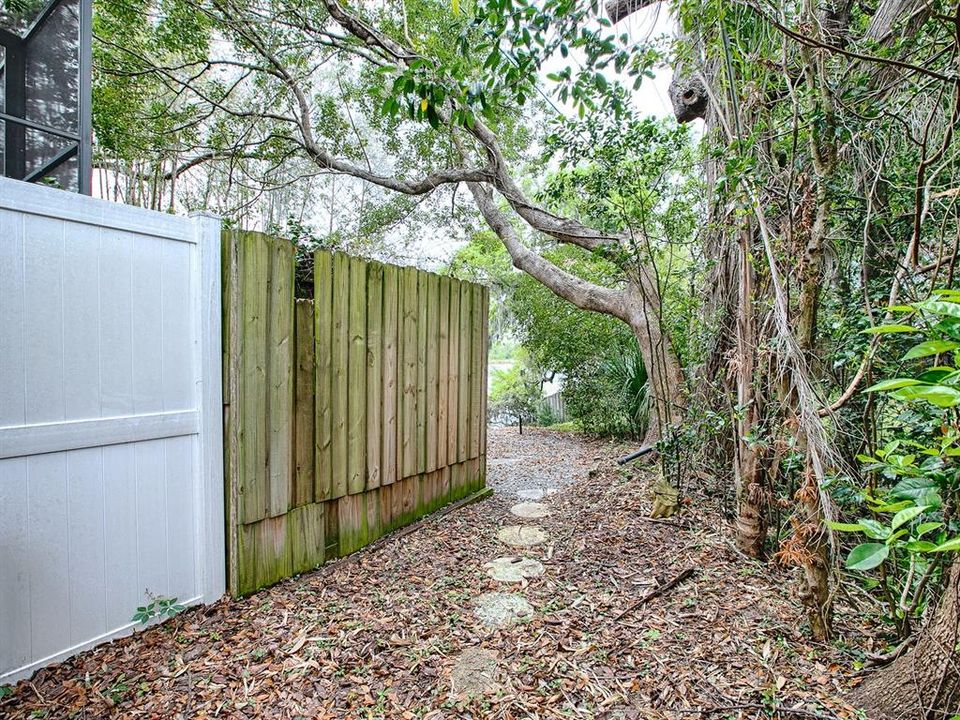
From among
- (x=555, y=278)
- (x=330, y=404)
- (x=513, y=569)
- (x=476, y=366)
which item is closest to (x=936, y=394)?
(x=513, y=569)

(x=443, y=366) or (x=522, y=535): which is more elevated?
(x=443, y=366)

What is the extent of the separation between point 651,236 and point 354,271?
7.79 feet

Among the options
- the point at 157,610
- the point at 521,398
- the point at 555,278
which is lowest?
the point at 157,610

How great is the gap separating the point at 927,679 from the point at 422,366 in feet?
8.89

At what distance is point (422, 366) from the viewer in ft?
10.9

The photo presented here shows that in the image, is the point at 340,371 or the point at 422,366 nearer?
the point at 340,371

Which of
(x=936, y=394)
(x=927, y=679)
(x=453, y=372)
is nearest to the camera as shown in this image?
(x=936, y=394)

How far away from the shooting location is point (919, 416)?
1655mm

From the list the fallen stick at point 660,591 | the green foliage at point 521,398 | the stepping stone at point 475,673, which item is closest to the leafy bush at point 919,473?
the fallen stick at point 660,591

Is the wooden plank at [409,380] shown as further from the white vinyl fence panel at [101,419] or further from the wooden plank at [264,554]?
the white vinyl fence panel at [101,419]

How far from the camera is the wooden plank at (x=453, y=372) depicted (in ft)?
11.8

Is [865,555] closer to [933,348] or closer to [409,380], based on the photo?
[933,348]

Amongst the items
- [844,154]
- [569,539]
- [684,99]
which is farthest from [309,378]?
[684,99]

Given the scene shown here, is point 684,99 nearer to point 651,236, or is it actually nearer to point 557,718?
point 651,236
